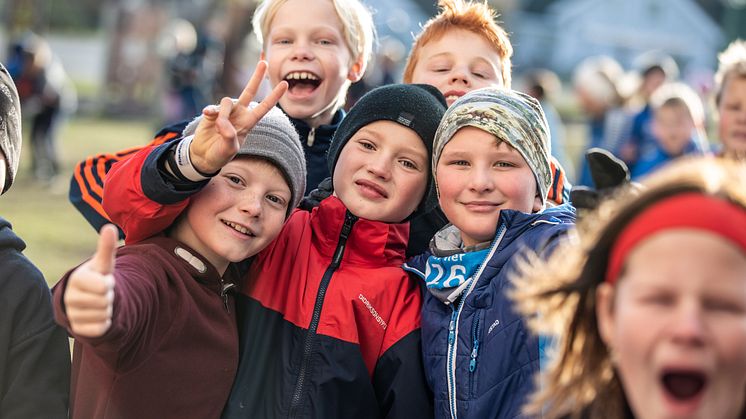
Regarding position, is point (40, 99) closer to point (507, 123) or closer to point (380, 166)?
point (380, 166)

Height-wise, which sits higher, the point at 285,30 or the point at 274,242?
the point at 285,30

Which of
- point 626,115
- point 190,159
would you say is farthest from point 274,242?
point 626,115

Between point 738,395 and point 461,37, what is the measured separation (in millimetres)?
2379

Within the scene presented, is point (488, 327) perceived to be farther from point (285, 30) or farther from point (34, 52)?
point (34, 52)

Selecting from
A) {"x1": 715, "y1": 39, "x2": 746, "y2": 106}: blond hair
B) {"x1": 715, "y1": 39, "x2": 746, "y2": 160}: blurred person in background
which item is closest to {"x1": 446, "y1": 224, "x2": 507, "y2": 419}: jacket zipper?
{"x1": 715, "y1": 39, "x2": 746, "y2": 160}: blurred person in background

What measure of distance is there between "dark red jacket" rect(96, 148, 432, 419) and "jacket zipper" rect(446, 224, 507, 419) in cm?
19

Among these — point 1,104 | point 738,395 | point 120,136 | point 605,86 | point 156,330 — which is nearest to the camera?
point 738,395

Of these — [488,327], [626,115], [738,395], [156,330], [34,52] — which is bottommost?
[34,52]

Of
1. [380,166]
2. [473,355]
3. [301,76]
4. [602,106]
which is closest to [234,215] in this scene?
[380,166]

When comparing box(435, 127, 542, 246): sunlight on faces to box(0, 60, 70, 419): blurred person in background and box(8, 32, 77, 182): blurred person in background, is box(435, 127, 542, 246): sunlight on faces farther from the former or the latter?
box(8, 32, 77, 182): blurred person in background

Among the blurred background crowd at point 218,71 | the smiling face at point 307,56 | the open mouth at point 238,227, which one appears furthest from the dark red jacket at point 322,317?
the blurred background crowd at point 218,71

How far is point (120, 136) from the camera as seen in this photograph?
69.8ft

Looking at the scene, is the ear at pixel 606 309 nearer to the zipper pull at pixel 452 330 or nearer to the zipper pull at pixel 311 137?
the zipper pull at pixel 452 330

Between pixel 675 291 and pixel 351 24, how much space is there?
8.50ft
